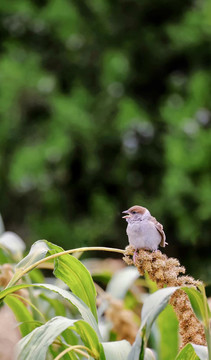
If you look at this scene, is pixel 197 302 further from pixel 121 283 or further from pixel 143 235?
pixel 121 283

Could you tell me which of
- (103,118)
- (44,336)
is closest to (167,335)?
(44,336)

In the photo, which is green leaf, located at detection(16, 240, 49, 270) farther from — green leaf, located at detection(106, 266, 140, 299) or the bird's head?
green leaf, located at detection(106, 266, 140, 299)

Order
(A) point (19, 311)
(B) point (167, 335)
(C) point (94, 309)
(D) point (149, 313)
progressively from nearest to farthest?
(D) point (149, 313) < (C) point (94, 309) < (A) point (19, 311) < (B) point (167, 335)

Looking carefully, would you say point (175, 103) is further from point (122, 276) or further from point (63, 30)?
point (122, 276)

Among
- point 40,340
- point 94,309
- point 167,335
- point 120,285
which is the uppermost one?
point 120,285

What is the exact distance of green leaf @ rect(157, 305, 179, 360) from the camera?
133 cm

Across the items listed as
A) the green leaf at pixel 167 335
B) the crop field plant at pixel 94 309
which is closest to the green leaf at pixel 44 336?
the crop field plant at pixel 94 309

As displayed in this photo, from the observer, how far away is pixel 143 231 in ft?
2.96

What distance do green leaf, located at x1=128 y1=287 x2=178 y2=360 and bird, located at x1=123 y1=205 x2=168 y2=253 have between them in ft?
0.46

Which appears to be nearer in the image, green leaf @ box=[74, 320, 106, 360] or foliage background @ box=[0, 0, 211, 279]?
green leaf @ box=[74, 320, 106, 360]

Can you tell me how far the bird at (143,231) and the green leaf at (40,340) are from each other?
0.17m

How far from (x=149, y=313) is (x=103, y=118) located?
4604 millimetres

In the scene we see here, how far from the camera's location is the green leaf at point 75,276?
2.97ft

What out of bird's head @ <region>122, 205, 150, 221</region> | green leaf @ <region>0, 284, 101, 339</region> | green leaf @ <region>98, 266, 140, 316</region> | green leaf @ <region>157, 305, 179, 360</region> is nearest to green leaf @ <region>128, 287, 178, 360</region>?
green leaf @ <region>0, 284, 101, 339</region>
